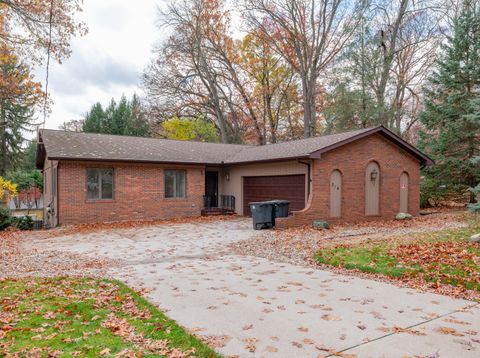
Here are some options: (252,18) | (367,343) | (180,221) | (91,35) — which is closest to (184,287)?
(367,343)

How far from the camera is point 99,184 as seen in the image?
15.4m

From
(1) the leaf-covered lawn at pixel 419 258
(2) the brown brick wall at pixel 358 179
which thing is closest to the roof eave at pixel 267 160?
(2) the brown brick wall at pixel 358 179

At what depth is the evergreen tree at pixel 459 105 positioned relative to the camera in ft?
60.0

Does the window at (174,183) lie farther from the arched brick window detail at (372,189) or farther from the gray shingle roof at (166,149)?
the arched brick window detail at (372,189)

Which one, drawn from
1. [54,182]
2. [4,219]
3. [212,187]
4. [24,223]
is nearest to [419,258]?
[212,187]

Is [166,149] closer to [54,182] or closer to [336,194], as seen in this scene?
[54,182]

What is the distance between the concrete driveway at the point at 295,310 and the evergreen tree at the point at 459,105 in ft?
51.0

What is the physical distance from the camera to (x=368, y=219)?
15.2m

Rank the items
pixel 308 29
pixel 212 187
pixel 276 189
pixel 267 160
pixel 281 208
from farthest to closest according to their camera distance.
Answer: pixel 308 29, pixel 212 187, pixel 276 189, pixel 267 160, pixel 281 208

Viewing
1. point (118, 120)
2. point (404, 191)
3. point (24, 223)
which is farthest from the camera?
point (118, 120)

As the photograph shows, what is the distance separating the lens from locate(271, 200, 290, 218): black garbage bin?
1332cm

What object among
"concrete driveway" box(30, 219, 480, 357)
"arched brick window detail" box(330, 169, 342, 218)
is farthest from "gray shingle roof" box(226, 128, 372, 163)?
"concrete driveway" box(30, 219, 480, 357)

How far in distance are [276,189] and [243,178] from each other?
2645 millimetres

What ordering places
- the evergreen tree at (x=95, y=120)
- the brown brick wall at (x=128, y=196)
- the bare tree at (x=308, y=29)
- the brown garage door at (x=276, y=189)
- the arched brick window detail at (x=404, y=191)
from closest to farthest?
the brown brick wall at (x=128, y=196) < the brown garage door at (x=276, y=189) < the arched brick window detail at (x=404, y=191) < the bare tree at (x=308, y=29) < the evergreen tree at (x=95, y=120)
